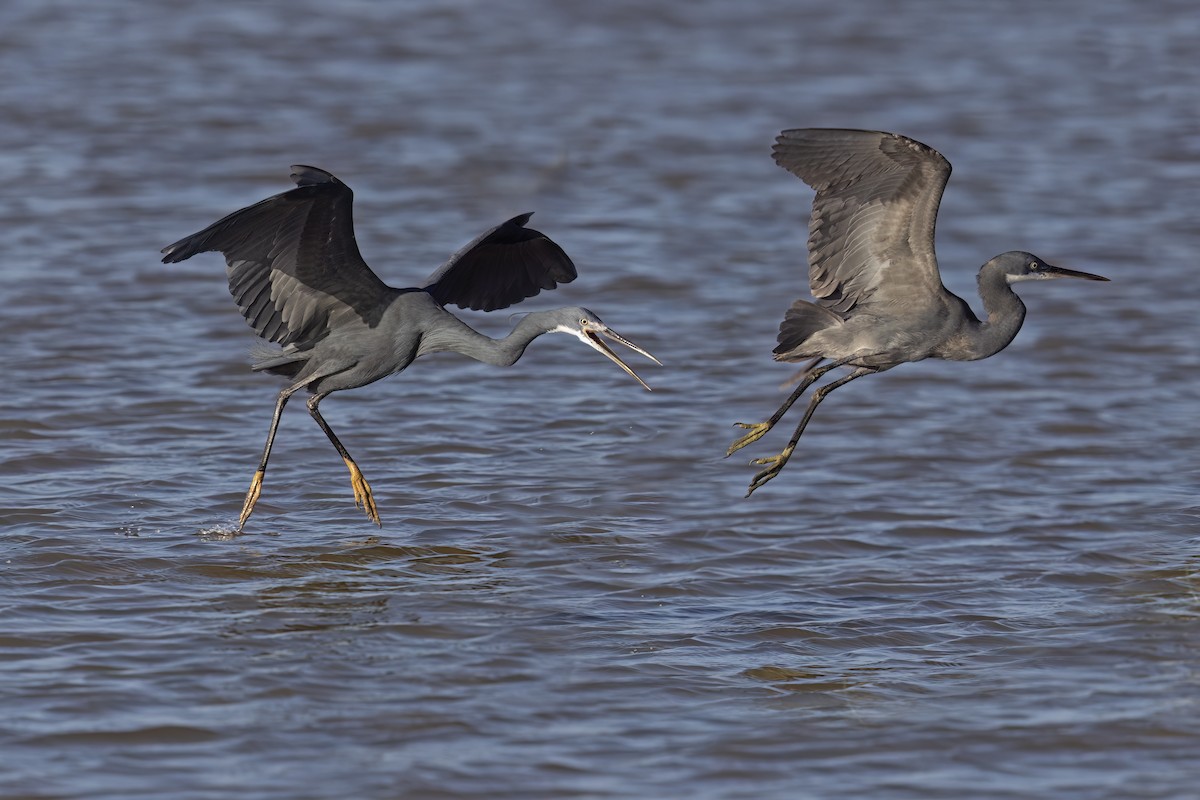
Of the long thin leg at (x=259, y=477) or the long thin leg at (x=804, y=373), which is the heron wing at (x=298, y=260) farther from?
the long thin leg at (x=804, y=373)

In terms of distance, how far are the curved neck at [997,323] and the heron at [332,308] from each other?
1.69 m

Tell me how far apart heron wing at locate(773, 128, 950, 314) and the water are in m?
1.34

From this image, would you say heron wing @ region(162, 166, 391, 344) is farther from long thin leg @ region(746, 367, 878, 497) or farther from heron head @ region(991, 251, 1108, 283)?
heron head @ region(991, 251, 1108, 283)

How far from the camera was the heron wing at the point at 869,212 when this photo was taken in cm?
921

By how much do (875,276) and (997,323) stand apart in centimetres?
62

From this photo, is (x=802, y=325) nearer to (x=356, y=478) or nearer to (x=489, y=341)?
(x=489, y=341)

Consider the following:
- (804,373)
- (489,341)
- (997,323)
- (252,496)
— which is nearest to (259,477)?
(252,496)

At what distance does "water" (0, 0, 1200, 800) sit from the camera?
762 cm

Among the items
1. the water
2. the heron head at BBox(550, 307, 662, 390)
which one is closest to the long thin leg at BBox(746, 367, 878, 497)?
the water

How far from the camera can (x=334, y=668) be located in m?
8.21

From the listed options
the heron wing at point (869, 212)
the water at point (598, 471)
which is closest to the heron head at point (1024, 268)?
the heron wing at point (869, 212)

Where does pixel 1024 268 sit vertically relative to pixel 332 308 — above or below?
above

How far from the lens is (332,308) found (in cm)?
977

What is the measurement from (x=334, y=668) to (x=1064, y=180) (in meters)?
10.8
